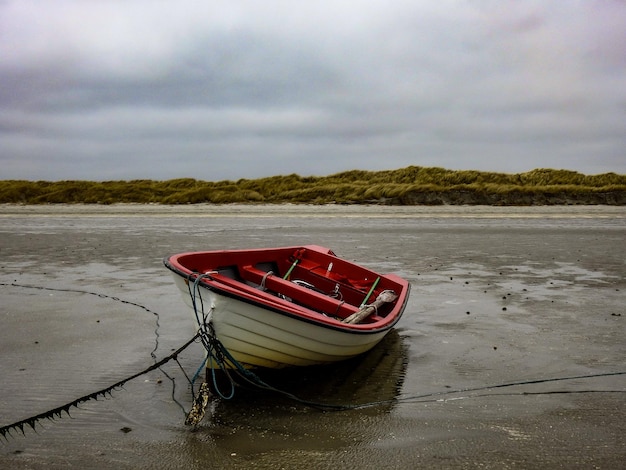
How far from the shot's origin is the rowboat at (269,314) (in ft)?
16.2

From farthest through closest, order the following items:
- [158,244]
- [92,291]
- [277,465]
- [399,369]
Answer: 1. [158,244]
2. [92,291]
3. [399,369]
4. [277,465]

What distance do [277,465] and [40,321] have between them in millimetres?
5225

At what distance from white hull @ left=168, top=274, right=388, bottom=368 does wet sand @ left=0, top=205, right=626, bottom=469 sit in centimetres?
31

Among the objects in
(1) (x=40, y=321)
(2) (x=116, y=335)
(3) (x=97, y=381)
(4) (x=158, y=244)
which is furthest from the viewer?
(4) (x=158, y=244)

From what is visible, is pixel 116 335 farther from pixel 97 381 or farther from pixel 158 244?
pixel 158 244

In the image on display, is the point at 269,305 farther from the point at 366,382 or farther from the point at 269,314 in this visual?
the point at 366,382

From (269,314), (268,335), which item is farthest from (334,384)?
(269,314)

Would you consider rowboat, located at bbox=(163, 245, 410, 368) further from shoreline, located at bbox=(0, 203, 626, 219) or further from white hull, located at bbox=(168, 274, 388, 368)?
shoreline, located at bbox=(0, 203, 626, 219)

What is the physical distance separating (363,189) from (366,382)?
42796 millimetres

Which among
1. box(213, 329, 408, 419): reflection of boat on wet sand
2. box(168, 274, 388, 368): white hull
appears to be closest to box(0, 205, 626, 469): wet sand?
box(213, 329, 408, 419): reflection of boat on wet sand

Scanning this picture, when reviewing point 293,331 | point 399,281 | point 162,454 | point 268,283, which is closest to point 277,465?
point 162,454

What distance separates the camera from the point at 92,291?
1024 centimetres

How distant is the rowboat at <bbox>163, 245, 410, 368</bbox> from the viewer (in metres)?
4.94

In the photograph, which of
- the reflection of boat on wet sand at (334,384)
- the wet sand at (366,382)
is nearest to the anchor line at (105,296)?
the wet sand at (366,382)
